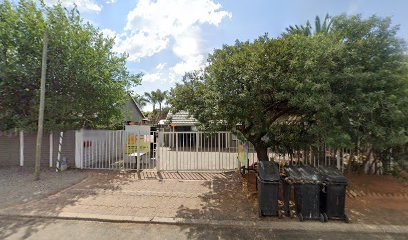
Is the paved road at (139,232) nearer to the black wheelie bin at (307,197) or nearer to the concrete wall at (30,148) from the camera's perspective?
the black wheelie bin at (307,197)

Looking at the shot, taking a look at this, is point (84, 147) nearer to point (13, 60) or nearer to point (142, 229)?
point (13, 60)

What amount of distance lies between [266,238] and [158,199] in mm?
3035

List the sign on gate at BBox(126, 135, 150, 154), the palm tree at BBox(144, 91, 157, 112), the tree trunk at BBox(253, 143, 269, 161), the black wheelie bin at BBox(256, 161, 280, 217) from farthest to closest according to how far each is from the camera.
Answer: the palm tree at BBox(144, 91, 157, 112) < the sign on gate at BBox(126, 135, 150, 154) < the tree trunk at BBox(253, 143, 269, 161) < the black wheelie bin at BBox(256, 161, 280, 217)

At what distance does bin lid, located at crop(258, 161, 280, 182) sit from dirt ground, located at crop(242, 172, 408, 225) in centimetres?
110

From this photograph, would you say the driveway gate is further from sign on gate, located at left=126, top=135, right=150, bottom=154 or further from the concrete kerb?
the concrete kerb

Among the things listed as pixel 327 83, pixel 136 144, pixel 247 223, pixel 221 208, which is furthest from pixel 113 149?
pixel 327 83

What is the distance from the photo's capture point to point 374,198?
247 inches

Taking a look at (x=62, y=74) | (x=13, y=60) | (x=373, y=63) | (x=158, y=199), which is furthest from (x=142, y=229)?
(x=13, y=60)

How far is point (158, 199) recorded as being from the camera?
242 inches

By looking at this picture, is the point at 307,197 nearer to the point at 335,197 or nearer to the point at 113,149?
the point at 335,197

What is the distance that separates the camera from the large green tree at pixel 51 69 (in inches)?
338

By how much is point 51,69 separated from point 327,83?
9.39m

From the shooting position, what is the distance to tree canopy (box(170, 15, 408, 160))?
192 inches

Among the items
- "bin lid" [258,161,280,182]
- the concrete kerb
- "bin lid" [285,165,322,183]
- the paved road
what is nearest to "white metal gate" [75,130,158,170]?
the concrete kerb
